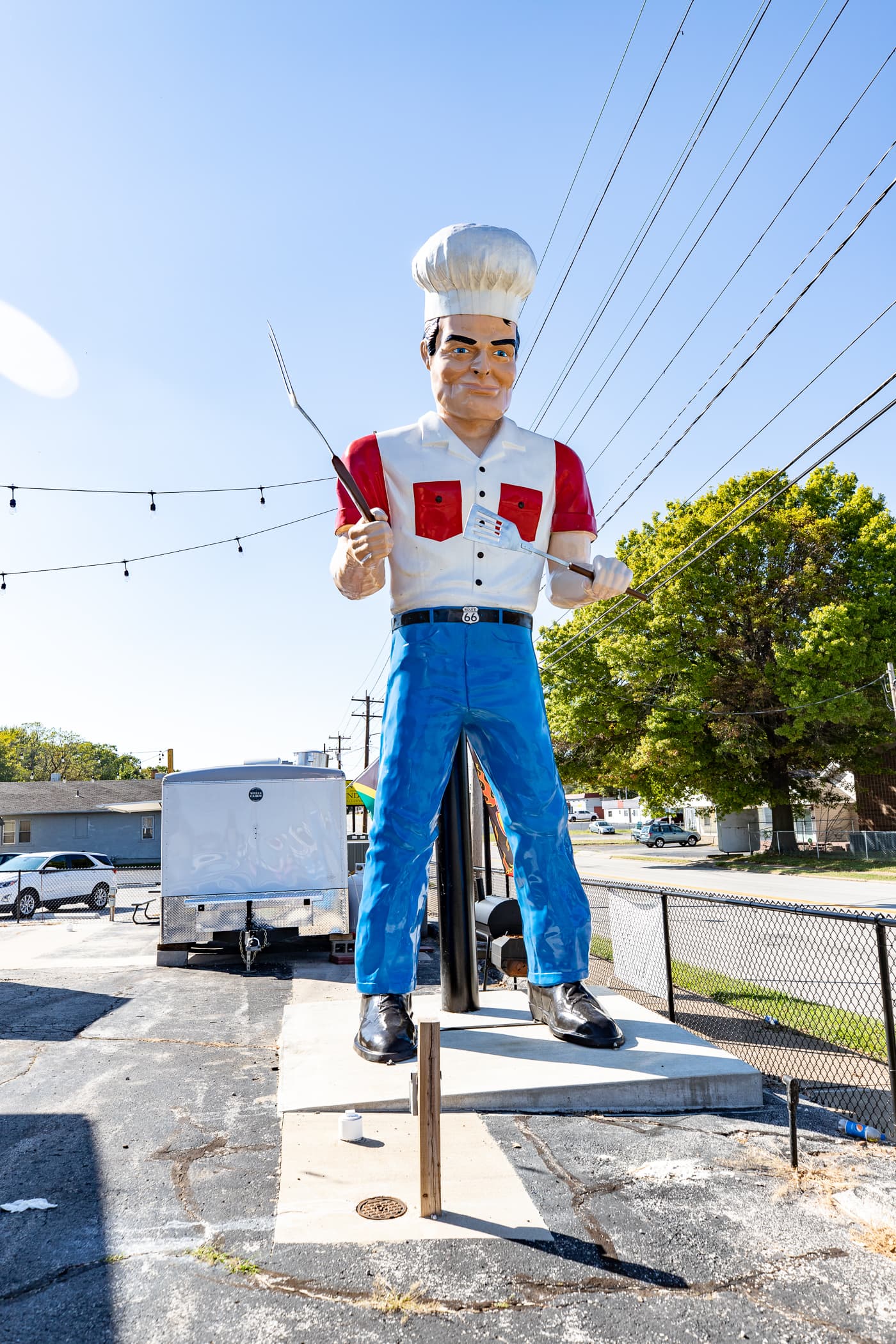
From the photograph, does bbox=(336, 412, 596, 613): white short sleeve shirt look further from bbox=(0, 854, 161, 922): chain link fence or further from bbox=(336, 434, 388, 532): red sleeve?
bbox=(0, 854, 161, 922): chain link fence

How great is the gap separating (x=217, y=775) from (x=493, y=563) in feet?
20.1

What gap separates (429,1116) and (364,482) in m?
3.02

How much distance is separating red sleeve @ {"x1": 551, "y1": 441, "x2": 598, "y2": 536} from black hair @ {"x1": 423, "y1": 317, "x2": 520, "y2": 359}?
571 mm

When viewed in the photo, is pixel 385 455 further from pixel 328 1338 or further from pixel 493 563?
pixel 328 1338

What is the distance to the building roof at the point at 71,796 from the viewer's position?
121 ft

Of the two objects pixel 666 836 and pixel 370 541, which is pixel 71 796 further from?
pixel 370 541

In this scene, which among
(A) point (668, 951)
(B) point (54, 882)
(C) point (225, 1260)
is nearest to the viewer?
(C) point (225, 1260)

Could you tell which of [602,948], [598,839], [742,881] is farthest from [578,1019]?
[598,839]

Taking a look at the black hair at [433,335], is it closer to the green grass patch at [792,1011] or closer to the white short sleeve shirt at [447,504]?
the white short sleeve shirt at [447,504]

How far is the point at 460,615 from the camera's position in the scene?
4.57m

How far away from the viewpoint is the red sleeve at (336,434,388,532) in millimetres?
4629

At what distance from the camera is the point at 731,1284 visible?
243cm

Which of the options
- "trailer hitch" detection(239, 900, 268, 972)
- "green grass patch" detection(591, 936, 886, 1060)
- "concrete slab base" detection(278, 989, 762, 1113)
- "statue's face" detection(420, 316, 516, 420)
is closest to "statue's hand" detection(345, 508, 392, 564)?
"statue's face" detection(420, 316, 516, 420)

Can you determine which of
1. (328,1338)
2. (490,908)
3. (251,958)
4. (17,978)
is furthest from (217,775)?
(328,1338)
